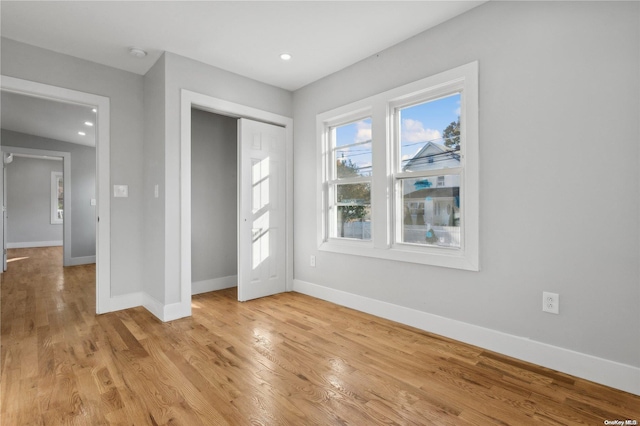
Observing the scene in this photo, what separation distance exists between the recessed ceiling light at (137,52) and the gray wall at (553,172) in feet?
8.41

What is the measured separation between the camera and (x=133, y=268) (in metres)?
3.45

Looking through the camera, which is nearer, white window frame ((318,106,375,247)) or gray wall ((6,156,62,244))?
white window frame ((318,106,375,247))

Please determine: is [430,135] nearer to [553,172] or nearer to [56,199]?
[553,172]

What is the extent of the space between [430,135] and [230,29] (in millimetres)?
1952

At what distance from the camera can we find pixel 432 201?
2777 millimetres

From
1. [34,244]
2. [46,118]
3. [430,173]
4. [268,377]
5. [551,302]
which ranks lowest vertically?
[268,377]

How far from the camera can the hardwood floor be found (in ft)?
5.28

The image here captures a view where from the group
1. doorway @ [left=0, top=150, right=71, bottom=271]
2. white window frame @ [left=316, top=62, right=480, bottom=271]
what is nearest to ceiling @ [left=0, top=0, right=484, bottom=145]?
white window frame @ [left=316, top=62, right=480, bottom=271]

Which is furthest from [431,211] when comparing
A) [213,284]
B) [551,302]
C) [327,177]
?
[213,284]

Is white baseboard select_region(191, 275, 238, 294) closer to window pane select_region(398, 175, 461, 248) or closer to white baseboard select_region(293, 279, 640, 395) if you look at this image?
white baseboard select_region(293, 279, 640, 395)

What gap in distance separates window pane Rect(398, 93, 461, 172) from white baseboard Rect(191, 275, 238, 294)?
2.77 m

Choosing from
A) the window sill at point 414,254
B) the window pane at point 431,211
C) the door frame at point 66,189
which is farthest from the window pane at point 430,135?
the door frame at point 66,189

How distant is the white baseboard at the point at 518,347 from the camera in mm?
1832

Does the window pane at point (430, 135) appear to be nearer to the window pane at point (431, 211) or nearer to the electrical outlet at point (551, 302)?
the window pane at point (431, 211)
